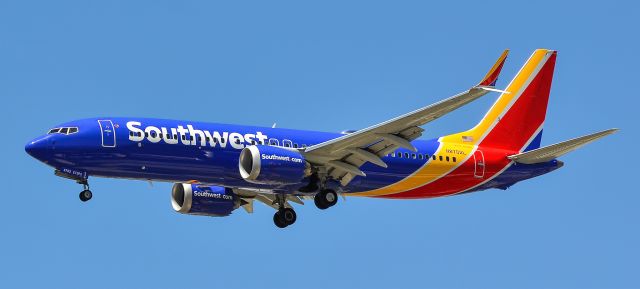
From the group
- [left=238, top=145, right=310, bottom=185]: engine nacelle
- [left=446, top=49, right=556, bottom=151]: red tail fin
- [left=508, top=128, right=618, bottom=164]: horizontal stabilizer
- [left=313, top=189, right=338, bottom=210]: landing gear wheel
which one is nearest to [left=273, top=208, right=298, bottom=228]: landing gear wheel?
[left=313, top=189, right=338, bottom=210]: landing gear wheel

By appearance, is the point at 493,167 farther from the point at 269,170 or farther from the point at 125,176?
the point at 125,176

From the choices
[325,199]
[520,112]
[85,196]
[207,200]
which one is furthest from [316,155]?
[520,112]

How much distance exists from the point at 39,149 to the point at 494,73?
18.4 m

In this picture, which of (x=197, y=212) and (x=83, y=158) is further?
(x=197, y=212)

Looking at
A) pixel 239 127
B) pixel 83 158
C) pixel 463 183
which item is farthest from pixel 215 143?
pixel 463 183

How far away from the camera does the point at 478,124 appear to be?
6116 centimetres

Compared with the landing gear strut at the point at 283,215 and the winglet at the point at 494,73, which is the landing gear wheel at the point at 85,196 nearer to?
the landing gear strut at the point at 283,215

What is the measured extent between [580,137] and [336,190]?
10.7m

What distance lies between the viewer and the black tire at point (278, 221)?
5806cm

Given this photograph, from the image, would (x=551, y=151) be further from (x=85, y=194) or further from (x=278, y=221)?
(x=85, y=194)

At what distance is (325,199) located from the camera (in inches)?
2164

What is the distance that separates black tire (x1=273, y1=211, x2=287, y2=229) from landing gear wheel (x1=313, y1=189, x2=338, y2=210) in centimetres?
331

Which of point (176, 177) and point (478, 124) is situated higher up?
point (478, 124)

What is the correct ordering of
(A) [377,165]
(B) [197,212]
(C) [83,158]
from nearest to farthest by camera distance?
(C) [83,158], (A) [377,165], (B) [197,212]
